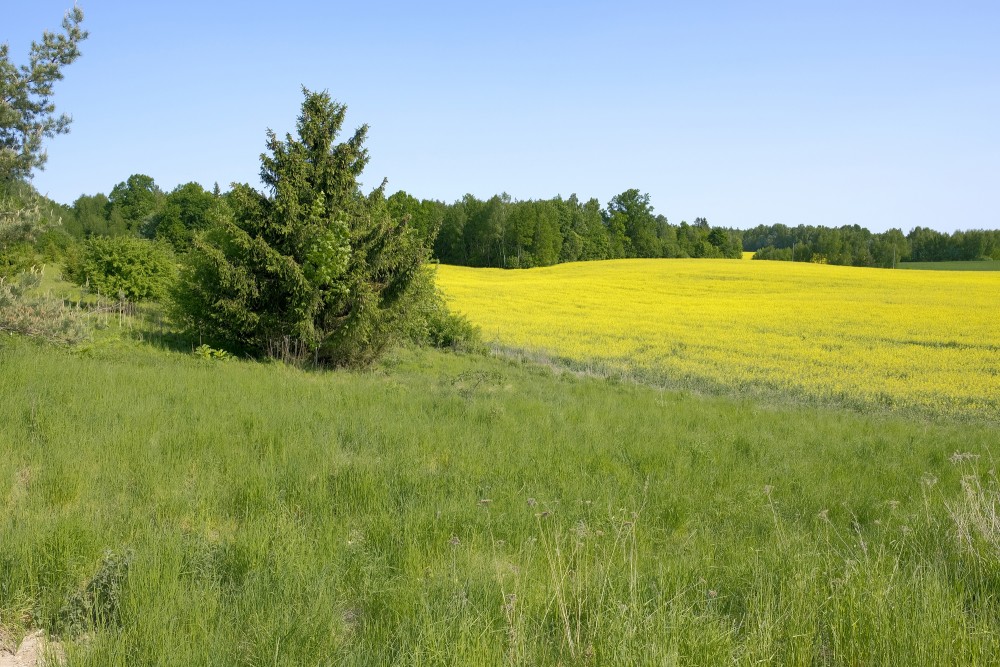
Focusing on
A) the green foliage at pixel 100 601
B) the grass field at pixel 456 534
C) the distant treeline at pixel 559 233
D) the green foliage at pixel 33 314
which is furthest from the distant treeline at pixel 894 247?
the green foliage at pixel 100 601

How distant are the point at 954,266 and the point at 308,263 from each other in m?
82.8

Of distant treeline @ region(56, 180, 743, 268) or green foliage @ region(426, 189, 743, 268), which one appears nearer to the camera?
distant treeline @ region(56, 180, 743, 268)

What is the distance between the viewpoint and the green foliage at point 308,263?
15.1 metres

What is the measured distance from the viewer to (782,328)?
98.7 feet

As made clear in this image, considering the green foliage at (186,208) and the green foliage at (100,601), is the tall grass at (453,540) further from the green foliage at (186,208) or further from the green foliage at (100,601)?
the green foliage at (186,208)

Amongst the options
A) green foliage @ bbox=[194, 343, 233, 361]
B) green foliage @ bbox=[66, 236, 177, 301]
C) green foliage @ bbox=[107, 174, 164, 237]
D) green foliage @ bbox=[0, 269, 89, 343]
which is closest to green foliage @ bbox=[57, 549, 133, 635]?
green foliage @ bbox=[0, 269, 89, 343]

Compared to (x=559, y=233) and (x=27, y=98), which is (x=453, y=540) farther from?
(x=559, y=233)

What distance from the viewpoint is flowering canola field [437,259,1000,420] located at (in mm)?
19578

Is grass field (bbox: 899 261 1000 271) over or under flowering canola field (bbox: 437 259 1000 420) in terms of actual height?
over

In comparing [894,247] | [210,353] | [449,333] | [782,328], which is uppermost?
[894,247]

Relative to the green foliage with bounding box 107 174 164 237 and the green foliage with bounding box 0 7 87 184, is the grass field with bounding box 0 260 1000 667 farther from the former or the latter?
the green foliage with bounding box 107 174 164 237

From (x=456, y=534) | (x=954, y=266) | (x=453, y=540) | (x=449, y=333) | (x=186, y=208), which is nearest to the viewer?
(x=453, y=540)

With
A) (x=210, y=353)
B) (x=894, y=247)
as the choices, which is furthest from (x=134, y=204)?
(x=894, y=247)

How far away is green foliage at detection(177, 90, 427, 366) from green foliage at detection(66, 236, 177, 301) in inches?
352
